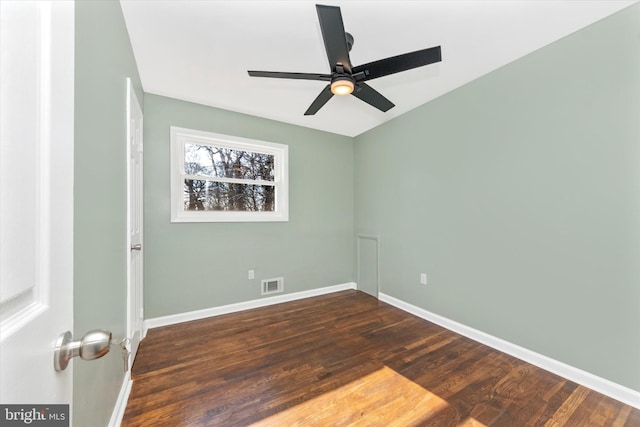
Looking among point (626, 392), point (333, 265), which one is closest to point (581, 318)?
point (626, 392)

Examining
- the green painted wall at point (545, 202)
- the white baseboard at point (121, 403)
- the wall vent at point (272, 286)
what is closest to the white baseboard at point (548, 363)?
the green painted wall at point (545, 202)

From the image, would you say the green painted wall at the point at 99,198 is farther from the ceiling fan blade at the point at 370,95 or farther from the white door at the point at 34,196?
the ceiling fan blade at the point at 370,95

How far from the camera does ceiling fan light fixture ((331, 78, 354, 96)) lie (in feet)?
5.89

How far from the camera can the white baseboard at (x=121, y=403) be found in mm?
1396

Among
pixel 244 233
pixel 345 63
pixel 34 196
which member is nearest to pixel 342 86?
pixel 345 63

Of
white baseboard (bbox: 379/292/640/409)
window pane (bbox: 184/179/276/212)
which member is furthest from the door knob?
white baseboard (bbox: 379/292/640/409)

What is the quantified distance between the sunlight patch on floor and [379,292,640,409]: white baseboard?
969mm

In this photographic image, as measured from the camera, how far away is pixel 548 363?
1.95 meters

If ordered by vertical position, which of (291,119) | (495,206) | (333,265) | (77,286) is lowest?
(333,265)

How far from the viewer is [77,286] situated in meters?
0.95

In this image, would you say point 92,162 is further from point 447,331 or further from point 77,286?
point 447,331

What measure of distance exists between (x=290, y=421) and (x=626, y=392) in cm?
212

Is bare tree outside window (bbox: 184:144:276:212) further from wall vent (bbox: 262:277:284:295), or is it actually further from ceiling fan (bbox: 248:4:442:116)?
ceiling fan (bbox: 248:4:442:116)

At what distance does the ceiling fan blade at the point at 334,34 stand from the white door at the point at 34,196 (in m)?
1.12
